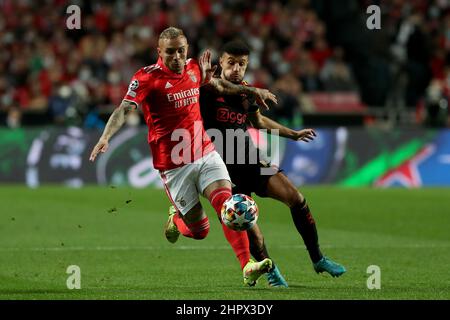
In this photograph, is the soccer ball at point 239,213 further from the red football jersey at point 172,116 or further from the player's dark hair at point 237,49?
the player's dark hair at point 237,49

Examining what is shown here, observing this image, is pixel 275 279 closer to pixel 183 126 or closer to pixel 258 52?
pixel 183 126

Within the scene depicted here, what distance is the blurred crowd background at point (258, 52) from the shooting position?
23.6 m

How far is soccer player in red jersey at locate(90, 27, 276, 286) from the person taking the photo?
899 centimetres

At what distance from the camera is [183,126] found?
30.0ft

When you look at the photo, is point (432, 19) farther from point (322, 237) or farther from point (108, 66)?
point (322, 237)

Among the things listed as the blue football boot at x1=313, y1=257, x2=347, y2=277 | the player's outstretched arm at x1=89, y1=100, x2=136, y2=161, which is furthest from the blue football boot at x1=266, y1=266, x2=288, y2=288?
the player's outstretched arm at x1=89, y1=100, x2=136, y2=161

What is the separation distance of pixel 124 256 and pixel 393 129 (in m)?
11.1

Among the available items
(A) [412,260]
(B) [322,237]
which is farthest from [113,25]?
(A) [412,260]

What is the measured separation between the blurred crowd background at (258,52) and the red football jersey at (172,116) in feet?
42.7

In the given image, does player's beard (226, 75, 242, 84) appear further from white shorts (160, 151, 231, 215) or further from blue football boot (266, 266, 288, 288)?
blue football boot (266, 266, 288, 288)

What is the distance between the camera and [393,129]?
21781 mm

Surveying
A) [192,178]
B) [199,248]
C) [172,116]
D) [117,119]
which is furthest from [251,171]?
[199,248]

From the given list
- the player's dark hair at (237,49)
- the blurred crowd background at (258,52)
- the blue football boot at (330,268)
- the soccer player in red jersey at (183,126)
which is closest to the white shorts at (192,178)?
the soccer player in red jersey at (183,126)

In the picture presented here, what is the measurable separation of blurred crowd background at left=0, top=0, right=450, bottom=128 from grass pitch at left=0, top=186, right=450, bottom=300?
12.0 ft
